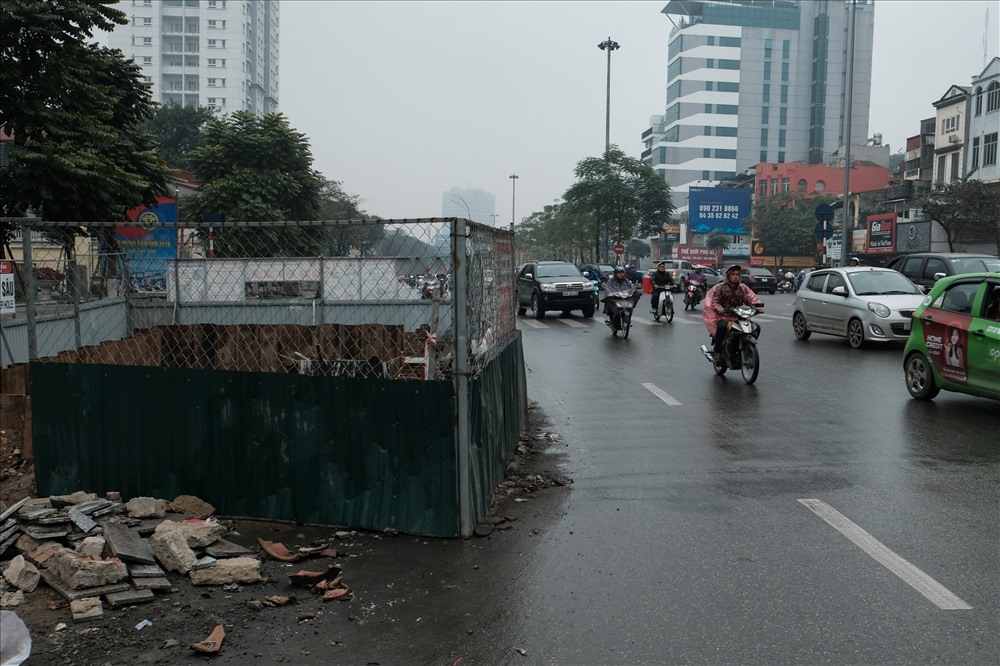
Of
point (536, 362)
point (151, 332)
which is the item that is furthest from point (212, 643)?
point (536, 362)

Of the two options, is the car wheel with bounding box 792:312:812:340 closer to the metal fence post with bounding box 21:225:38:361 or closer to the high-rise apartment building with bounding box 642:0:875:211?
the metal fence post with bounding box 21:225:38:361

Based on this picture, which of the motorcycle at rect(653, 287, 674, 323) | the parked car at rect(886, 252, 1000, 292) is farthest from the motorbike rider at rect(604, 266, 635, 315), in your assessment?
the parked car at rect(886, 252, 1000, 292)

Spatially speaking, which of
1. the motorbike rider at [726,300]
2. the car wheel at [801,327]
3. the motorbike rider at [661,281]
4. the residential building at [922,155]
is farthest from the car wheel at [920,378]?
the residential building at [922,155]

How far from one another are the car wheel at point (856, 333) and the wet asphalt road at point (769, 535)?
567cm

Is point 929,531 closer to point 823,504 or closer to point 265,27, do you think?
point 823,504

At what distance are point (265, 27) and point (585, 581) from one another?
542ft

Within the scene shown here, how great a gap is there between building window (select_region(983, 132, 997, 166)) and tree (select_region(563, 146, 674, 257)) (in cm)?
1889

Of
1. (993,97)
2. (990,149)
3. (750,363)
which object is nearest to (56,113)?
(750,363)

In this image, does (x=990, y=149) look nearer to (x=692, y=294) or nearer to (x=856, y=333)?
(x=692, y=294)

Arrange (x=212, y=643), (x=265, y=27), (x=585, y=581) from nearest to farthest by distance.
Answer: (x=212, y=643) < (x=585, y=581) < (x=265, y=27)

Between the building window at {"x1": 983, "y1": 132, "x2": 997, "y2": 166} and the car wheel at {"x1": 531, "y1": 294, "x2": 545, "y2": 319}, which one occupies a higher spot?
the building window at {"x1": 983, "y1": 132, "x2": 997, "y2": 166}

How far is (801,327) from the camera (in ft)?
64.3

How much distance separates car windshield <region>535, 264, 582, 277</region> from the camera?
2883cm

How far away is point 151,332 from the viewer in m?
10.3
